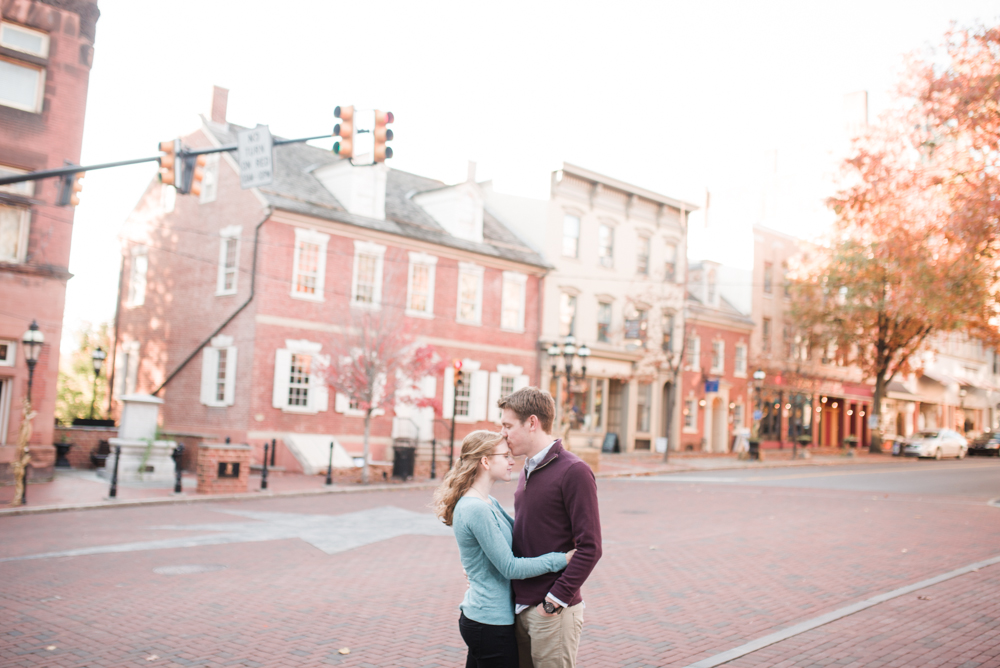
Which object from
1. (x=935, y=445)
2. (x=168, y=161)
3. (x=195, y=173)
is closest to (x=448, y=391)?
(x=195, y=173)

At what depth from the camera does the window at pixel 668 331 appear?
3953 cm

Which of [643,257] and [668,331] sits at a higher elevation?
[643,257]

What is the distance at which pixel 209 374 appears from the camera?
2744 cm

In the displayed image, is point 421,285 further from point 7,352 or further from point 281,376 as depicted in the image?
point 7,352

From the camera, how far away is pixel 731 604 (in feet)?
28.0

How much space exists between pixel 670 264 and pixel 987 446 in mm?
25207

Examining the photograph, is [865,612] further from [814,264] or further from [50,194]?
[814,264]

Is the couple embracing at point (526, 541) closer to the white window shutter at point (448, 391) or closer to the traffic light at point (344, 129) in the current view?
the traffic light at point (344, 129)

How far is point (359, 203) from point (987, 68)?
61.5ft

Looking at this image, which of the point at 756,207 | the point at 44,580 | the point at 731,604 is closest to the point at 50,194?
the point at 44,580

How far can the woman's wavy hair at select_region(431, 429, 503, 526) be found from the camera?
153 inches

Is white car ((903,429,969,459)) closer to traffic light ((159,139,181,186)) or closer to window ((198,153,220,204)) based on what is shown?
window ((198,153,220,204))

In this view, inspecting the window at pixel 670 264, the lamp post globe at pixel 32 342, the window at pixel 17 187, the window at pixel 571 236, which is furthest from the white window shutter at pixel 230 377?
the window at pixel 670 264

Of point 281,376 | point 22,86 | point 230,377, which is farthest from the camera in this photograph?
point 230,377
